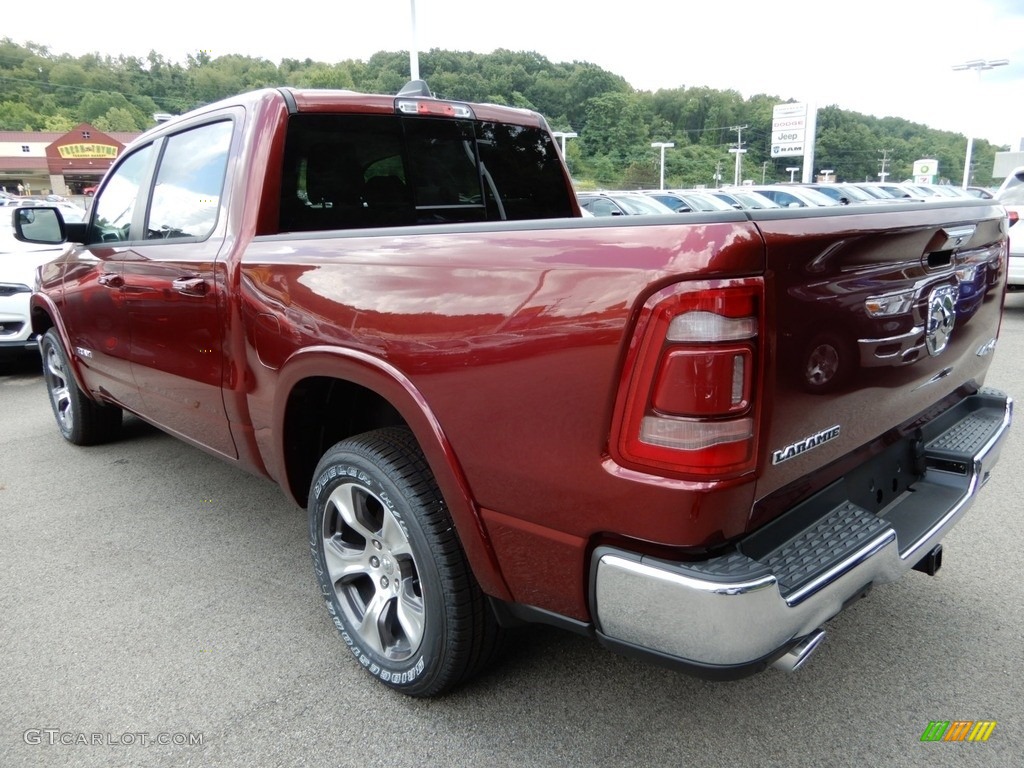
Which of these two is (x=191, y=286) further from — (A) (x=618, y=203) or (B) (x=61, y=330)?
(A) (x=618, y=203)

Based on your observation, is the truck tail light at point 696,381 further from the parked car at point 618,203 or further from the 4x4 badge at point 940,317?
the parked car at point 618,203

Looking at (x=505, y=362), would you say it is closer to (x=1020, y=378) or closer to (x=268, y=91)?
(x=268, y=91)

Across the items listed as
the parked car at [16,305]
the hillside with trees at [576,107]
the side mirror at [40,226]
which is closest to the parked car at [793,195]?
the hillside with trees at [576,107]

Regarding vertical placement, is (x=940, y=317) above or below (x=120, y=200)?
below

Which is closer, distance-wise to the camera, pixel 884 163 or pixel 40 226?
pixel 40 226

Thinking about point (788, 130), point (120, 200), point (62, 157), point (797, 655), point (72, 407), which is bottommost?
point (72, 407)

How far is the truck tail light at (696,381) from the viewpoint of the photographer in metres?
1.47

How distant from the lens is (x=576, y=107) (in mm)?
55594

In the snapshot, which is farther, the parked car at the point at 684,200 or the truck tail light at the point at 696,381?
the parked car at the point at 684,200

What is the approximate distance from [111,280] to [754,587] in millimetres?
3374

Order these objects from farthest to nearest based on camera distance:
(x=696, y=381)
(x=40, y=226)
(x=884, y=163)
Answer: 1. (x=884, y=163)
2. (x=40, y=226)
3. (x=696, y=381)

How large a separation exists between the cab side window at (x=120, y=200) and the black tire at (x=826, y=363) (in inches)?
129

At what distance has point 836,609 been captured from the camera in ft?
5.65

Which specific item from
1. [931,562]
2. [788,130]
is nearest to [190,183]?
[931,562]
